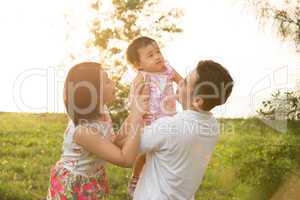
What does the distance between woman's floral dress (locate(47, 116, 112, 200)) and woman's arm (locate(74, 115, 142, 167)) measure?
108mm

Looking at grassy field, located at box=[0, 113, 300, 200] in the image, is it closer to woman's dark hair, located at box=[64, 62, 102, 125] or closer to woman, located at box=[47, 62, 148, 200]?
woman, located at box=[47, 62, 148, 200]

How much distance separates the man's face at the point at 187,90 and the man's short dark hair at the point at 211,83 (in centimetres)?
2

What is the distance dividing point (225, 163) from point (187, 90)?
3.92 m

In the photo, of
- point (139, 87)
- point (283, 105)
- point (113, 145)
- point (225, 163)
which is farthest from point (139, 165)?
point (225, 163)

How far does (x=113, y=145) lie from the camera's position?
239 centimetres

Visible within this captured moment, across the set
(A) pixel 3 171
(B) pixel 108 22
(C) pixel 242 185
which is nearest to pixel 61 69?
(B) pixel 108 22

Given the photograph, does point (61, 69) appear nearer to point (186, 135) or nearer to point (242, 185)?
point (242, 185)


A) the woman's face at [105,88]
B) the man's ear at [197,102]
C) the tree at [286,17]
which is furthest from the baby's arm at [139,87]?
the tree at [286,17]

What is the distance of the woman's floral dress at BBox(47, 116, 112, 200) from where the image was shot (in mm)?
2551

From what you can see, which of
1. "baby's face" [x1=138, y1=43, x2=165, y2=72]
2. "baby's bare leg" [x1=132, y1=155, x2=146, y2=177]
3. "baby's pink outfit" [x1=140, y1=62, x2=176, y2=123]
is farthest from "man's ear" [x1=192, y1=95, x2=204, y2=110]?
"baby's face" [x1=138, y1=43, x2=165, y2=72]

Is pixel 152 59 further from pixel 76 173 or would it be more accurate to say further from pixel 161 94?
pixel 76 173

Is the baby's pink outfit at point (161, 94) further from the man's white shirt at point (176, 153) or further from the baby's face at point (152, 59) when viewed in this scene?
the man's white shirt at point (176, 153)

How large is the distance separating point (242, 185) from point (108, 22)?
2.94 metres

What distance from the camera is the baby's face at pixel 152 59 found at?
3342 mm
